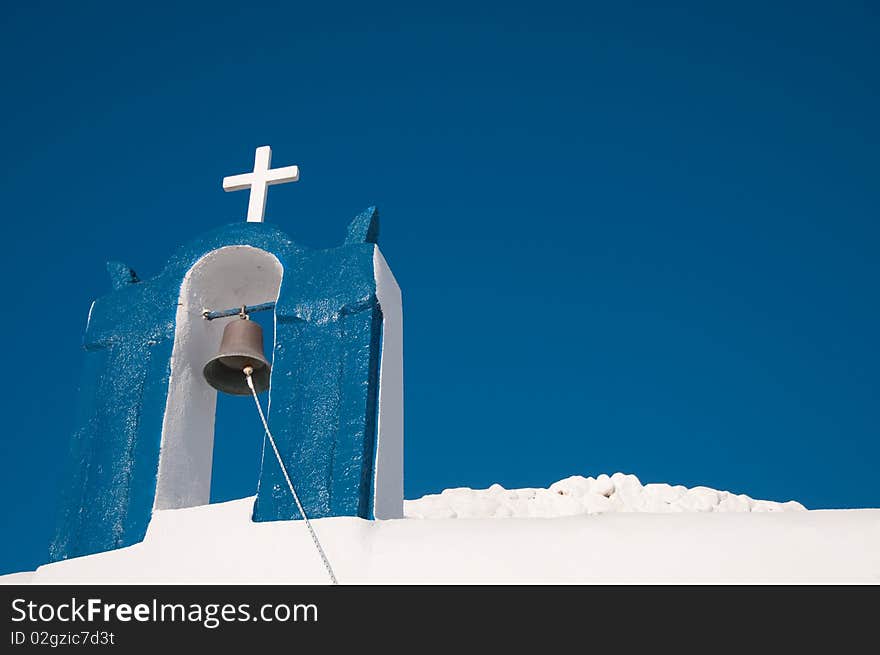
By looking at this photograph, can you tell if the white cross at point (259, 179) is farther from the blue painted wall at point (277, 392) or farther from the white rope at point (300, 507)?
the white rope at point (300, 507)

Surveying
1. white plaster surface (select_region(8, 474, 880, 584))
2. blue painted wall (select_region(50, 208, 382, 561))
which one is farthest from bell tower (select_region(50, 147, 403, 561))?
white plaster surface (select_region(8, 474, 880, 584))

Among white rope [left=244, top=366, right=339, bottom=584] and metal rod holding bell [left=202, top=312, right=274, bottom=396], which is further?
metal rod holding bell [left=202, top=312, right=274, bottom=396]

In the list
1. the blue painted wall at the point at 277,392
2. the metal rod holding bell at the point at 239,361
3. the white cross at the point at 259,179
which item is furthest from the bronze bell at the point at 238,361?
the white cross at the point at 259,179

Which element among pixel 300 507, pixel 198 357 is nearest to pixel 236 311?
pixel 198 357

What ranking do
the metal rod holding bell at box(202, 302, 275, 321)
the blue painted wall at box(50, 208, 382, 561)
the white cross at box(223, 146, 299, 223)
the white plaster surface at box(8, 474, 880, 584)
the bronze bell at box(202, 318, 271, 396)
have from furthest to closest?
1. the white cross at box(223, 146, 299, 223)
2. the metal rod holding bell at box(202, 302, 275, 321)
3. the bronze bell at box(202, 318, 271, 396)
4. the blue painted wall at box(50, 208, 382, 561)
5. the white plaster surface at box(8, 474, 880, 584)

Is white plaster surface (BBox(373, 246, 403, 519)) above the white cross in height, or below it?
below

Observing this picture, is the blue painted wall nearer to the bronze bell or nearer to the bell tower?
the bell tower

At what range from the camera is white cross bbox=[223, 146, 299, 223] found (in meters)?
5.38

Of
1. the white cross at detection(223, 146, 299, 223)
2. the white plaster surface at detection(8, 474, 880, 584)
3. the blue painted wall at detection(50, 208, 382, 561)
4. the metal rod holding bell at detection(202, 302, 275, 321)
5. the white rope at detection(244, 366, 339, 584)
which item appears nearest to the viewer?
the white plaster surface at detection(8, 474, 880, 584)

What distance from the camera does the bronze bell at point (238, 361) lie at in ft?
16.2

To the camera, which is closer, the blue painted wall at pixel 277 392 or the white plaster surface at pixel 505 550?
the white plaster surface at pixel 505 550

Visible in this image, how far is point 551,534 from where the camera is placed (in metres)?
3.90
